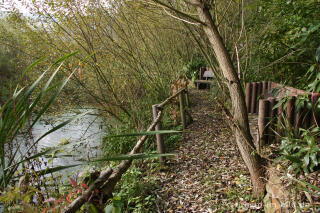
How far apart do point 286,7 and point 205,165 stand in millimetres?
2686

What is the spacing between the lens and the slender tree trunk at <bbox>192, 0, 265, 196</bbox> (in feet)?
7.09

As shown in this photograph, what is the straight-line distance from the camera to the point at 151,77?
4977 millimetres

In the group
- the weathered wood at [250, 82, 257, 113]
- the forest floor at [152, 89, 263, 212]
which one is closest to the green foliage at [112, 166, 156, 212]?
the forest floor at [152, 89, 263, 212]

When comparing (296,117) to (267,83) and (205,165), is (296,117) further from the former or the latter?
(267,83)

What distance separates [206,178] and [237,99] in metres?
1.26

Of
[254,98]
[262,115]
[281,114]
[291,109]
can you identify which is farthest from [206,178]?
[254,98]

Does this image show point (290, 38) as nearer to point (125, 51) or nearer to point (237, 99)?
point (237, 99)

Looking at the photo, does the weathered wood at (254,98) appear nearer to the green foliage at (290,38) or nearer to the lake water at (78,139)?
the green foliage at (290,38)

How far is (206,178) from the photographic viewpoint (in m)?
2.88

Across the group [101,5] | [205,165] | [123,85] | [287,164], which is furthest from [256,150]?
[101,5]

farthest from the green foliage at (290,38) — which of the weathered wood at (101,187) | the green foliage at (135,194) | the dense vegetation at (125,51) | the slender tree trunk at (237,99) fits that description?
the green foliage at (135,194)

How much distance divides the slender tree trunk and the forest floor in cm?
28

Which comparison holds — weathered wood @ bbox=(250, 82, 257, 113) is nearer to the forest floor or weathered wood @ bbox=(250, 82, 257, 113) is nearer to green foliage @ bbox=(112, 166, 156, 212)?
the forest floor

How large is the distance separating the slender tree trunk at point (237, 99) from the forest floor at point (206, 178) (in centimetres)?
28
